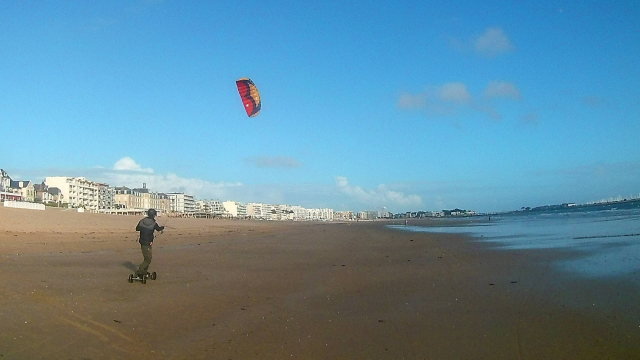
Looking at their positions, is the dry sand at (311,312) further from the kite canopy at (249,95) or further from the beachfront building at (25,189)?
the beachfront building at (25,189)

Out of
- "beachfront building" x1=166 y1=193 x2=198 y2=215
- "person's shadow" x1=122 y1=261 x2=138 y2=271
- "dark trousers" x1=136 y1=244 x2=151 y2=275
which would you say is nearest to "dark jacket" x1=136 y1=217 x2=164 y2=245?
"dark trousers" x1=136 y1=244 x2=151 y2=275

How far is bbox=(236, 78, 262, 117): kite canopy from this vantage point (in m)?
22.4

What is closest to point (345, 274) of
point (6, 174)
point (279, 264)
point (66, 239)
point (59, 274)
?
point (279, 264)

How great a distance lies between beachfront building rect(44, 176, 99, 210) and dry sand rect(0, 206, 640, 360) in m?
109

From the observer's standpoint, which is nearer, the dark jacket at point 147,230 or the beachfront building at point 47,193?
the dark jacket at point 147,230

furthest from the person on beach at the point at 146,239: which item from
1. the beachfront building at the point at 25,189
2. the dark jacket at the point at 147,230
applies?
the beachfront building at the point at 25,189

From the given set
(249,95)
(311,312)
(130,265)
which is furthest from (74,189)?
(311,312)

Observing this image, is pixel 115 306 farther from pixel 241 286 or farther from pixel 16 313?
pixel 241 286

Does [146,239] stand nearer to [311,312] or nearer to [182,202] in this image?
[311,312]

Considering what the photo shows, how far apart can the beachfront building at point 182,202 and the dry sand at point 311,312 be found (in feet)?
493

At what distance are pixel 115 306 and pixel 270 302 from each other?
8.03ft

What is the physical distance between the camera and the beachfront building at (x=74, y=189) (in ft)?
361

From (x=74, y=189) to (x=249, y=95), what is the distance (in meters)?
105

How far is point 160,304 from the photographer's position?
761 centimetres
